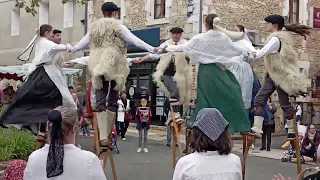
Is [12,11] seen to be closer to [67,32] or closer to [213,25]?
[67,32]

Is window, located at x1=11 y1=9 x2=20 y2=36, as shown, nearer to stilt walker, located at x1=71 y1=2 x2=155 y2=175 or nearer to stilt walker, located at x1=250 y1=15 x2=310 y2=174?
stilt walker, located at x1=71 y1=2 x2=155 y2=175

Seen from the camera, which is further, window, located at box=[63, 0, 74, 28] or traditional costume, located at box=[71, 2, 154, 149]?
window, located at box=[63, 0, 74, 28]

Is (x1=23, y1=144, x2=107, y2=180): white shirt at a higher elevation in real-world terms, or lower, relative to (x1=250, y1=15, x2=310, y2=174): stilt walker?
lower

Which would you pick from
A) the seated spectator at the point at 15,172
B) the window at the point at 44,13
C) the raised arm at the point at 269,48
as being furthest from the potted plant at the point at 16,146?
the window at the point at 44,13

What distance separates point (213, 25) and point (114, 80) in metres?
1.46

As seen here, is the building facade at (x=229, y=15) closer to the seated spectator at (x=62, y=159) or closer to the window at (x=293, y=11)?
the window at (x=293, y=11)

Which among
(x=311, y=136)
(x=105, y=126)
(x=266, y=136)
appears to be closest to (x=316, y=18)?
(x=311, y=136)

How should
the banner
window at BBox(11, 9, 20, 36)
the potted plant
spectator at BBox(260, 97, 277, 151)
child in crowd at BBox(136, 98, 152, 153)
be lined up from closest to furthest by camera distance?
the potted plant
the banner
child in crowd at BBox(136, 98, 152, 153)
spectator at BBox(260, 97, 277, 151)
window at BBox(11, 9, 20, 36)

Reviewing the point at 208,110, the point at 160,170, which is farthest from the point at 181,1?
the point at 208,110

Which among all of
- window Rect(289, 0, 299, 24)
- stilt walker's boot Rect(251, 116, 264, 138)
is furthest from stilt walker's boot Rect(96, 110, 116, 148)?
window Rect(289, 0, 299, 24)

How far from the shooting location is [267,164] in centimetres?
1091

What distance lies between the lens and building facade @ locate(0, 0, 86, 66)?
23.7 metres

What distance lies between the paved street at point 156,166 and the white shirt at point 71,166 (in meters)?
4.55

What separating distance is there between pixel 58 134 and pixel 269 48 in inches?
150
